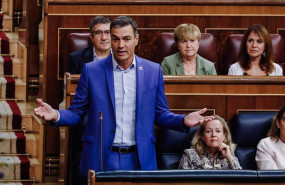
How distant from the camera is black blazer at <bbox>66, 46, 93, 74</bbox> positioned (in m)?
1.68

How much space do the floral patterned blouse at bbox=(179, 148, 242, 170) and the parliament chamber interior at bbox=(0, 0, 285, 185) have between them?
0.15ft

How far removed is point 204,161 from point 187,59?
411 millimetres

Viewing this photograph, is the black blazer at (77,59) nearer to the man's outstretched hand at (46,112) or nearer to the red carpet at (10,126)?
the red carpet at (10,126)

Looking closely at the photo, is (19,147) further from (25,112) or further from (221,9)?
(221,9)

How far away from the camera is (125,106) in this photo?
1206 millimetres

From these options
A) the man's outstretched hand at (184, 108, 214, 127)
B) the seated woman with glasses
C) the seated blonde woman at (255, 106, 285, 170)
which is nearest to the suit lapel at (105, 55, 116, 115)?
the man's outstretched hand at (184, 108, 214, 127)

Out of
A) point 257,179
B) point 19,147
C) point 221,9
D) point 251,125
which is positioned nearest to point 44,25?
point 19,147

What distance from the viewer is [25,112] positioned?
73.2 inches

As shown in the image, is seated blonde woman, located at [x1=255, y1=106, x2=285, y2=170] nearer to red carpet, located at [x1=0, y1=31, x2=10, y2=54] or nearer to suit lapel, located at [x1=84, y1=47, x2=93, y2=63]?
suit lapel, located at [x1=84, y1=47, x2=93, y2=63]

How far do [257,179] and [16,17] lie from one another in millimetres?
1393

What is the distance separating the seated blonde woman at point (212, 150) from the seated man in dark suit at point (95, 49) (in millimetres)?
383

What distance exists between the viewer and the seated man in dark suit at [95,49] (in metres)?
1.66

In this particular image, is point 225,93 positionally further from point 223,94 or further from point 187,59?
point 187,59

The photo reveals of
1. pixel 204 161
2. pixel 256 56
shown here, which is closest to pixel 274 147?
pixel 204 161
